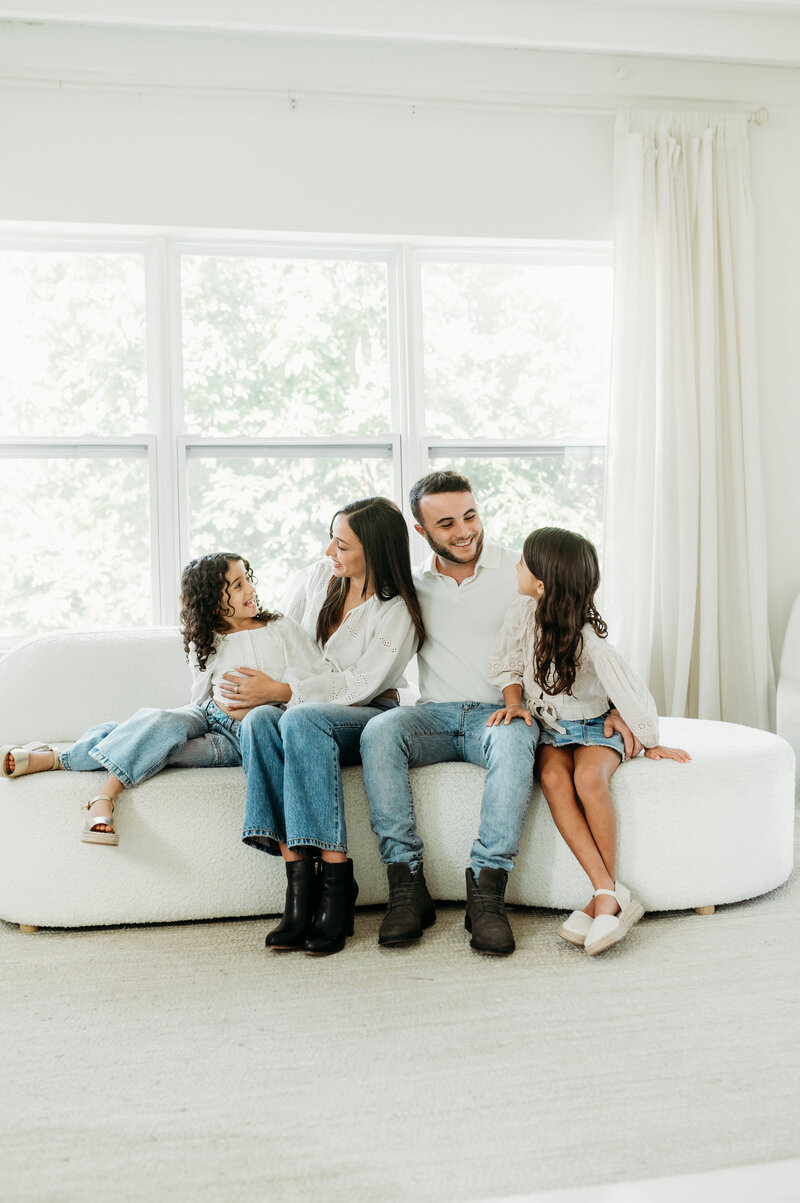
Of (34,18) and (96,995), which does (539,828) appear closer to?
(96,995)

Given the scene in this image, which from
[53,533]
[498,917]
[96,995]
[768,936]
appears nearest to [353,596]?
[498,917]

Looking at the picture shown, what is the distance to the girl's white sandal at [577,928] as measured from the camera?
1890 mm

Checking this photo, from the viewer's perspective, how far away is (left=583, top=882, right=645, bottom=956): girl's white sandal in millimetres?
1829

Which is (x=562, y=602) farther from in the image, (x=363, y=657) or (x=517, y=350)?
(x=517, y=350)

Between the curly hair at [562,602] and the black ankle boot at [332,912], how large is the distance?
0.61 meters

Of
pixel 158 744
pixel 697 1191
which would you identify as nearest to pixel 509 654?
pixel 158 744

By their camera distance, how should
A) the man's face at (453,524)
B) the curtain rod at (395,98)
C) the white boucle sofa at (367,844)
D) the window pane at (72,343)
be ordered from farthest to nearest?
the window pane at (72,343) < the curtain rod at (395,98) < the man's face at (453,524) < the white boucle sofa at (367,844)

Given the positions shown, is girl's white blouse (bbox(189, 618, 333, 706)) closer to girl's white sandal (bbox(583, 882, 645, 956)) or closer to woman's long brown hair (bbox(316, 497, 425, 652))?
woman's long brown hair (bbox(316, 497, 425, 652))

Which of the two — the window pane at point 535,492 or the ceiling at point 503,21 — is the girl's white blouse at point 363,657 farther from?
the ceiling at point 503,21

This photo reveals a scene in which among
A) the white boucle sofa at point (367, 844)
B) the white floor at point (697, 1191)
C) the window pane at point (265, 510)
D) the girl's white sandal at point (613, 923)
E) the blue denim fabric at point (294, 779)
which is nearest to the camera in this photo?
the white floor at point (697, 1191)

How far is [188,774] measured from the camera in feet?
6.98

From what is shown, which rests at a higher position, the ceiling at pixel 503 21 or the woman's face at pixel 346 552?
the ceiling at pixel 503 21

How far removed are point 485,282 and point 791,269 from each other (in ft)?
3.72

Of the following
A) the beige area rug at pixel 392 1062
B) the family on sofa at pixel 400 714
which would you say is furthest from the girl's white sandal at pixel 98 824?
the beige area rug at pixel 392 1062
